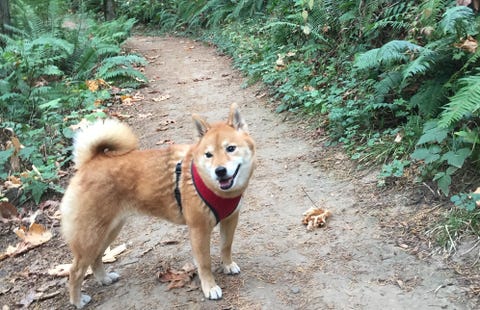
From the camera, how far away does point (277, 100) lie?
788 cm

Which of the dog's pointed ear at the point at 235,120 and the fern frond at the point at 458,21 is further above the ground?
the fern frond at the point at 458,21

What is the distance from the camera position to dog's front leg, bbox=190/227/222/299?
11.6 feet

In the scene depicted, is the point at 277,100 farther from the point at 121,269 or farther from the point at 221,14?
the point at 221,14

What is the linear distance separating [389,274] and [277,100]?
15.5ft

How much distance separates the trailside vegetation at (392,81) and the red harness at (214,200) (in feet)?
6.18

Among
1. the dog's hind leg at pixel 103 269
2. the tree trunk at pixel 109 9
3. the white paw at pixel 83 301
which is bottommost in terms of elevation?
the tree trunk at pixel 109 9

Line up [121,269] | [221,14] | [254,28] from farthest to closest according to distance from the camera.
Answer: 1. [221,14]
2. [254,28]
3. [121,269]

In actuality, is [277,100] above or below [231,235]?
below

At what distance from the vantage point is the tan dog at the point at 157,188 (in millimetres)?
3432

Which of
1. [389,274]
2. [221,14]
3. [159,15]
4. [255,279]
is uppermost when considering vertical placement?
[389,274]

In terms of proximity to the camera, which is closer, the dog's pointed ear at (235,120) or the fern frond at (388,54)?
the dog's pointed ear at (235,120)

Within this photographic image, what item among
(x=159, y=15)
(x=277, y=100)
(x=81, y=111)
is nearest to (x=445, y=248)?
(x=277, y=100)

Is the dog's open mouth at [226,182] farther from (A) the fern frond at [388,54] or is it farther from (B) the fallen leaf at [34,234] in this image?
(B) the fallen leaf at [34,234]

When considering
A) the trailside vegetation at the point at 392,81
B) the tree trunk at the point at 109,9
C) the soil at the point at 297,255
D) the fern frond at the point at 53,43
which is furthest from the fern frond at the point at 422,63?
the tree trunk at the point at 109,9
